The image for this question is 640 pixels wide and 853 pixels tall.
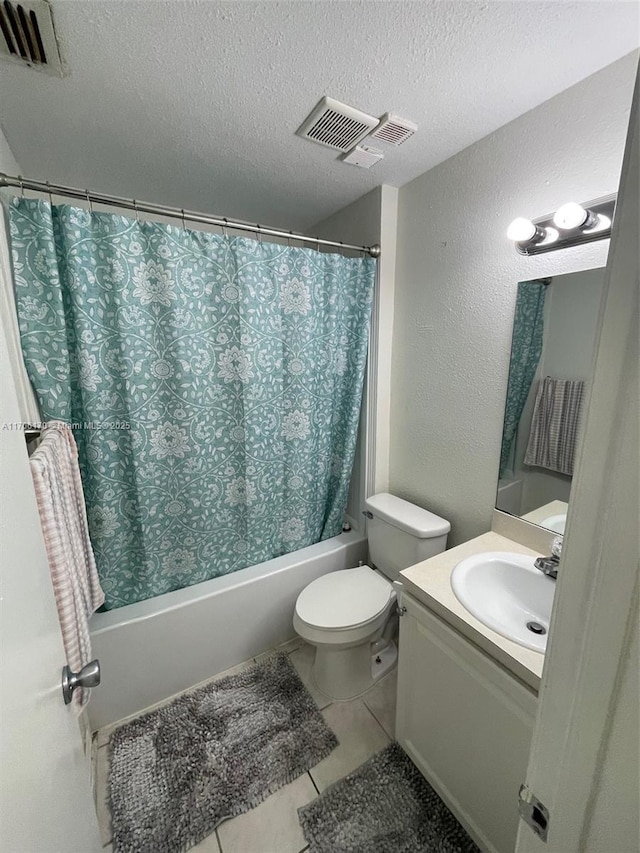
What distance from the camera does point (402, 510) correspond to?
5.39ft

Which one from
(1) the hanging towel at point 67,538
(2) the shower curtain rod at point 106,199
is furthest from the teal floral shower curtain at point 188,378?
(1) the hanging towel at point 67,538

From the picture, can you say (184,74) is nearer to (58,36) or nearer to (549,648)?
(58,36)

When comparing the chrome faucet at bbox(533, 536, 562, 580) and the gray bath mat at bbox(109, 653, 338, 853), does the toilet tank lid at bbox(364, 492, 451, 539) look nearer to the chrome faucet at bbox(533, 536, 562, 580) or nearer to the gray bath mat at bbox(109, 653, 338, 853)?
the chrome faucet at bbox(533, 536, 562, 580)

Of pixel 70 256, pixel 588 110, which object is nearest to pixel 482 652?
pixel 588 110

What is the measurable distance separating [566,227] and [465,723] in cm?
149

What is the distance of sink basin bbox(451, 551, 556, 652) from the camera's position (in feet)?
3.42

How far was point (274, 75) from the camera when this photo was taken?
955mm

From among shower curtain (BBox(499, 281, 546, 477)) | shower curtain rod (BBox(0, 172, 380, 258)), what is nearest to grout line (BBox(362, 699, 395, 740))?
shower curtain (BBox(499, 281, 546, 477))

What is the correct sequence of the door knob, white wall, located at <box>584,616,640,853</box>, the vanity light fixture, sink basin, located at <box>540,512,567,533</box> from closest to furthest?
white wall, located at <box>584,616,640,853</box>, the door knob, the vanity light fixture, sink basin, located at <box>540,512,567,533</box>

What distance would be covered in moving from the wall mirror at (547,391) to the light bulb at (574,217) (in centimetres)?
15

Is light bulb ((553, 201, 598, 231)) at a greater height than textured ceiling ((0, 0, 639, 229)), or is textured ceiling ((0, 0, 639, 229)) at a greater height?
textured ceiling ((0, 0, 639, 229))

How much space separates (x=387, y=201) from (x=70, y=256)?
1.36 m

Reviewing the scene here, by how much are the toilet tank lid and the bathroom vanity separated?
234 millimetres

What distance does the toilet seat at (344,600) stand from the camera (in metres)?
1.39
